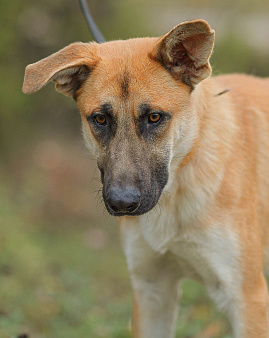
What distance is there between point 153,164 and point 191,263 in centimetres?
90

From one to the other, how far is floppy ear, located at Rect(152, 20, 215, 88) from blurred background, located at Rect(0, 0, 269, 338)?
3.23m

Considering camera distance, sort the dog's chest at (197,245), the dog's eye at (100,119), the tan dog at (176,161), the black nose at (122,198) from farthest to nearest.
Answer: the dog's chest at (197,245) < the dog's eye at (100,119) < the tan dog at (176,161) < the black nose at (122,198)

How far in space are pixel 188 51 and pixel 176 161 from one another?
2.37ft

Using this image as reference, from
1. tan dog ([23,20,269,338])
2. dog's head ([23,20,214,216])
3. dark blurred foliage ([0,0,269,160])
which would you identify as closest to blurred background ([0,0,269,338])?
dark blurred foliage ([0,0,269,160])

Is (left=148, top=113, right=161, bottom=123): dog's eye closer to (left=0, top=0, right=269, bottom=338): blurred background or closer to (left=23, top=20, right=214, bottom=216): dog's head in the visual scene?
(left=23, top=20, right=214, bottom=216): dog's head

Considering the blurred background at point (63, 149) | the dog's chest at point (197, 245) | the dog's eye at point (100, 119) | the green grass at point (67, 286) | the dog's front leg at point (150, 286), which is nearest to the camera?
the dog's eye at point (100, 119)

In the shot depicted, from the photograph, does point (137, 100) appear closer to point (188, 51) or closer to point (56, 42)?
point (188, 51)

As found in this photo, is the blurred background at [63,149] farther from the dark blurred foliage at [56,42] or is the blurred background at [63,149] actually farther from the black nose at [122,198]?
the black nose at [122,198]

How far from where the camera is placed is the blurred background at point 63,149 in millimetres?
6621

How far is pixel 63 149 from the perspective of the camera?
9414mm

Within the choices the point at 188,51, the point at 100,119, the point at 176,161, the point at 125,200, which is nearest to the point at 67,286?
the point at 176,161

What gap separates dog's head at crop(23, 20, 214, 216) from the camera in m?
3.26

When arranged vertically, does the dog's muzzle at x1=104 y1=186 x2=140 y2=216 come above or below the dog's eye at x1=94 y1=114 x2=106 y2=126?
below

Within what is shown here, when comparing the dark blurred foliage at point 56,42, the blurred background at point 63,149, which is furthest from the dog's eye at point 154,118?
the dark blurred foliage at point 56,42
